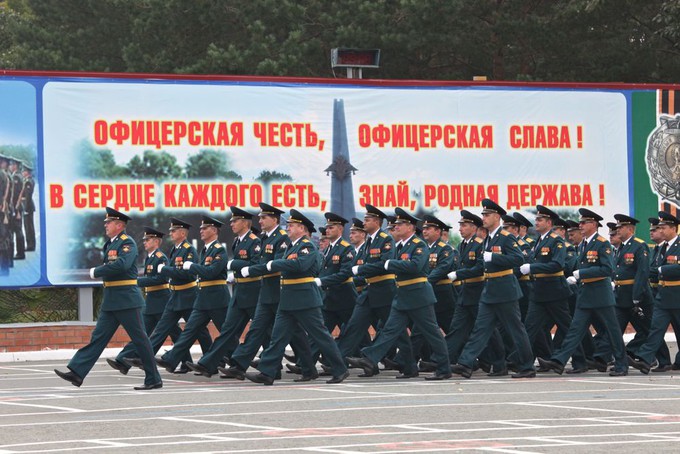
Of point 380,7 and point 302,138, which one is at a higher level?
point 380,7

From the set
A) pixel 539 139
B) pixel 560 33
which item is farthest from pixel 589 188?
pixel 560 33

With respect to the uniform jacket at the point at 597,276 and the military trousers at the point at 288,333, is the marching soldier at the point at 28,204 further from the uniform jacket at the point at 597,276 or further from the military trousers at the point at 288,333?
the uniform jacket at the point at 597,276

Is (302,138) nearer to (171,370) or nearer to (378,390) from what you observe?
(171,370)

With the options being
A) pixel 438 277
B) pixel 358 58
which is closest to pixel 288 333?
pixel 438 277

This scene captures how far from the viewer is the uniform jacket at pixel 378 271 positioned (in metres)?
18.5

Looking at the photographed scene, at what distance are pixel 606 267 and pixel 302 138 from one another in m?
7.20

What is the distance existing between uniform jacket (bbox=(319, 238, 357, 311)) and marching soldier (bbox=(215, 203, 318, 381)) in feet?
3.47

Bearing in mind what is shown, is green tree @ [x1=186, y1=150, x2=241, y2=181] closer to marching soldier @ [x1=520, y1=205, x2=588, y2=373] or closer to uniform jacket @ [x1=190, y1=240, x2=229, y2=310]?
uniform jacket @ [x1=190, y1=240, x2=229, y2=310]

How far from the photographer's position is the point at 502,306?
59.3ft

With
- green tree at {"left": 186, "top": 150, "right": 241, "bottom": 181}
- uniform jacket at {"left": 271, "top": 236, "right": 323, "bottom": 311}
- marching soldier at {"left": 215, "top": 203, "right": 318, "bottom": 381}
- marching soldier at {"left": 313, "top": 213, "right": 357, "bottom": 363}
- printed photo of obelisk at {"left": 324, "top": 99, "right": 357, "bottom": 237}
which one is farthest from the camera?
printed photo of obelisk at {"left": 324, "top": 99, "right": 357, "bottom": 237}

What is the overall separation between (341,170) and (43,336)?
505cm

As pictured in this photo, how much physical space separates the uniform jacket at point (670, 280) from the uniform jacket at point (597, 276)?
0.63m

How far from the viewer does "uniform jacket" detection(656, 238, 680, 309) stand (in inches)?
734

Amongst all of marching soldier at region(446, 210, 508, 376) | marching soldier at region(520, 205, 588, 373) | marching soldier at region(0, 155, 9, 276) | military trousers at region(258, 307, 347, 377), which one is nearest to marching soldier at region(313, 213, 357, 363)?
military trousers at region(258, 307, 347, 377)
